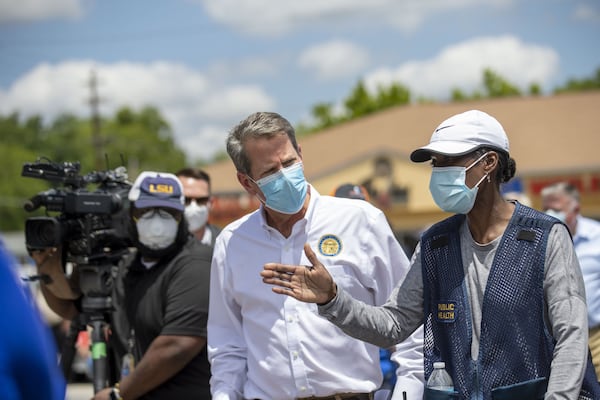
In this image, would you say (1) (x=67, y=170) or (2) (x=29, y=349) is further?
(1) (x=67, y=170)

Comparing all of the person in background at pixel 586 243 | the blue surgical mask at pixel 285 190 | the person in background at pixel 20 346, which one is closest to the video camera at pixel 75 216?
the blue surgical mask at pixel 285 190

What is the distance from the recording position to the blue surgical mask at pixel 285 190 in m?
3.85

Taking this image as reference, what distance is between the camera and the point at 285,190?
385 centimetres

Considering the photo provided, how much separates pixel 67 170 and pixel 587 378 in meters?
3.10

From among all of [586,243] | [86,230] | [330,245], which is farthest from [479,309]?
[586,243]

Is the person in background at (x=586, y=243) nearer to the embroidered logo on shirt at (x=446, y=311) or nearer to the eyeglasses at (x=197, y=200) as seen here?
the embroidered logo on shirt at (x=446, y=311)

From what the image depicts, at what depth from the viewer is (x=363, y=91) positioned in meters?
57.1

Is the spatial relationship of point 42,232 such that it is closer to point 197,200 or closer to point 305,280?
point 197,200

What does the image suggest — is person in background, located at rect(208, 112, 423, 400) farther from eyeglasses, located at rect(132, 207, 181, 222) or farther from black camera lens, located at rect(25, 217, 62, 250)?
black camera lens, located at rect(25, 217, 62, 250)

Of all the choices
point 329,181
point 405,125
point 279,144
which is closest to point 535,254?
point 279,144

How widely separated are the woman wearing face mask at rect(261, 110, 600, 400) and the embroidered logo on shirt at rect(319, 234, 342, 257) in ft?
1.21

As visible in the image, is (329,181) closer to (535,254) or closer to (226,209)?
(226,209)

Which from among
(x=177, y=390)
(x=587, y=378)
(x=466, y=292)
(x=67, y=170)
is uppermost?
(x=67, y=170)

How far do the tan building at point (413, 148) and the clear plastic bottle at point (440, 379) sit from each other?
26.8 m
